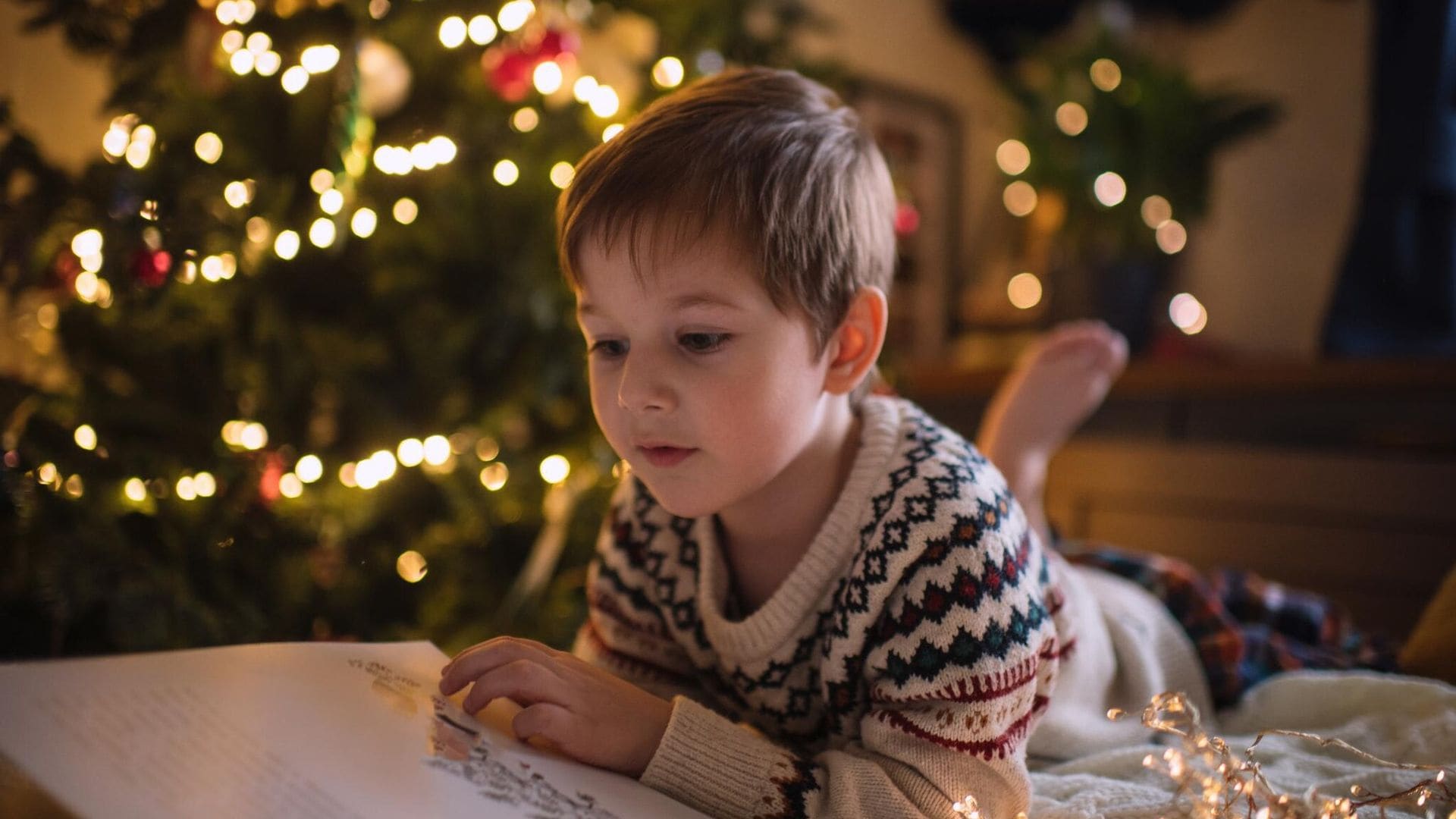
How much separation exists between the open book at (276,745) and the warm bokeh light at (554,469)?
29.3 inches

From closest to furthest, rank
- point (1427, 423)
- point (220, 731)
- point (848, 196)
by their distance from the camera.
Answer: point (220, 731) < point (848, 196) < point (1427, 423)

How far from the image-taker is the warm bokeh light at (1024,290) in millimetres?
2271

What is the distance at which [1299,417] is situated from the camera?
172 cm

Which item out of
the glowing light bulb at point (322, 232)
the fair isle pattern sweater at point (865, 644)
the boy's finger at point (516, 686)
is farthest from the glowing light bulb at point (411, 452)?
the boy's finger at point (516, 686)

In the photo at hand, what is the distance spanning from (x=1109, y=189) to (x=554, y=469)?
130 centimetres

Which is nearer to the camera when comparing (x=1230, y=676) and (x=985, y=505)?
(x=985, y=505)

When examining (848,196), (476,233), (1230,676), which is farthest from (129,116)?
(1230,676)

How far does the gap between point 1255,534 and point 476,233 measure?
1.34m

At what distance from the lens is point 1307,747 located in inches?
30.6

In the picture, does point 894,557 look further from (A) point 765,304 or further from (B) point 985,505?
(A) point 765,304

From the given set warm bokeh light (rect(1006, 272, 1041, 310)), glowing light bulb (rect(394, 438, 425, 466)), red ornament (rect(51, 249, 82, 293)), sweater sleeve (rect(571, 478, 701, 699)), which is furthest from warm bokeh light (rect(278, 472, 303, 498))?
warm bokeh light (rect(1006, 272, 1041, 310))

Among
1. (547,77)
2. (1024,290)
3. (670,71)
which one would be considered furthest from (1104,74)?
(547,77)

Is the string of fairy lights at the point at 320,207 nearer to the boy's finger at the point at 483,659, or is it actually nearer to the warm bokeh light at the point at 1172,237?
the boy's finger at the point at 483,659

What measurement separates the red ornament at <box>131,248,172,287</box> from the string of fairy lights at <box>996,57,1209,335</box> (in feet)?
5.39
